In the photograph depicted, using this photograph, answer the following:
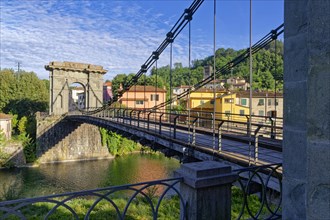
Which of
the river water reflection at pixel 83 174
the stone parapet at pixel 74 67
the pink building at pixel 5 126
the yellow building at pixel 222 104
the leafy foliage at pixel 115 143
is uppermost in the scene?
the stone parapet at pixel 74 67

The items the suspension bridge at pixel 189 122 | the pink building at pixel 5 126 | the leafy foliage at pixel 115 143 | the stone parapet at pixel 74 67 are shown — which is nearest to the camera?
the suspension bridge at pixel 189 122

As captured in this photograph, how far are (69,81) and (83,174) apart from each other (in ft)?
42.7

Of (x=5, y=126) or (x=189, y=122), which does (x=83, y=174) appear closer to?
(x=5, y=126)

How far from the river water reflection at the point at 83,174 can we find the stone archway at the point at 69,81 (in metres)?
8.10

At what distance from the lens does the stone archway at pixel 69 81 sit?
28750 millimetres

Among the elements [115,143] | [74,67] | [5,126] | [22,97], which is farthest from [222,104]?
[22,97]

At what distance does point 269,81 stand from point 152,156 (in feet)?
87.0

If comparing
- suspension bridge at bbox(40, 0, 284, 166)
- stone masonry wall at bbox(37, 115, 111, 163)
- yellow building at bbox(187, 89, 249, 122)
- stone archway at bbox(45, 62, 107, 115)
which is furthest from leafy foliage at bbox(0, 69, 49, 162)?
yellow building at bbox(187, 89, 249, 122)

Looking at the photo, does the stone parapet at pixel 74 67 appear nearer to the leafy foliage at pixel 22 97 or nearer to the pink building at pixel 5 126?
the leafy foliage at pixel 22 97

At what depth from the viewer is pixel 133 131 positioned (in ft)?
40.2

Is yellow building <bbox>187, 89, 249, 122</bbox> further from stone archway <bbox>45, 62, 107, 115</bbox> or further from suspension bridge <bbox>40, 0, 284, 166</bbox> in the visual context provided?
stone archway <bbox>45, 62, 107, 115</bbox>

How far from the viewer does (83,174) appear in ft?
67.3

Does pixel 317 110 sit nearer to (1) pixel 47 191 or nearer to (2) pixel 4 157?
(1) pixel 47 191

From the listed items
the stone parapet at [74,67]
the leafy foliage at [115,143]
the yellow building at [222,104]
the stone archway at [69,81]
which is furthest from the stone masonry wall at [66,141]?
the yellow building at [222,104]
